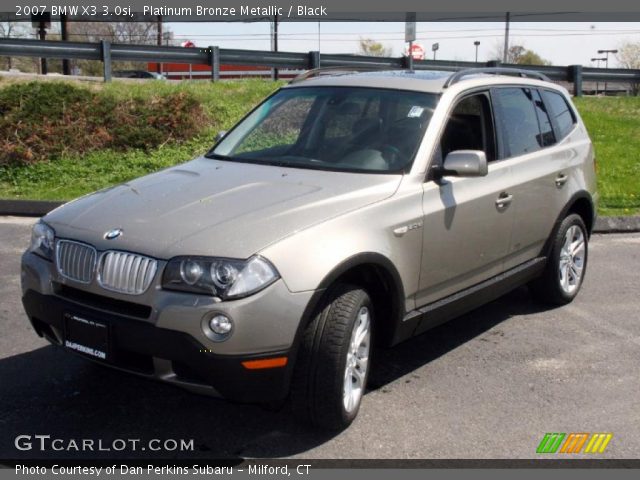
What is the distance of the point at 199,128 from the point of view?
1262 centimetres

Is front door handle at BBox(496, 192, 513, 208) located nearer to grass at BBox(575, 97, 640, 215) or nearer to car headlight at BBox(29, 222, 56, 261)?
car headlight at BBox(29, 222, 56, 261)

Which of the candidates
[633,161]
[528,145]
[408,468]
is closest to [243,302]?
[408,468]

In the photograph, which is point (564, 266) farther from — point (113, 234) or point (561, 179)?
point (113, 234)

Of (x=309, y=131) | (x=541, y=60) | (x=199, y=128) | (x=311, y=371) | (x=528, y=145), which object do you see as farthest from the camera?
(x=541, y=60)

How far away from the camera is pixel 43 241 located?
4.37 meters

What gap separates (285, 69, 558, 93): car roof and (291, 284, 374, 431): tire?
1772mm

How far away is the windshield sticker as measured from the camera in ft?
16.9

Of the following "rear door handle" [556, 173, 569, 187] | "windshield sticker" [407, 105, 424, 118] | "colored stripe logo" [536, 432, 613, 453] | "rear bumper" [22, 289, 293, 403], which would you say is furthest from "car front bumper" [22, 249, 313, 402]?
"rear door handle" [556, 173, 569, 187]

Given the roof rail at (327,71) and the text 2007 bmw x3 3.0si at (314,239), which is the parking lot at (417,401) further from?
the roof rail at (327,71)

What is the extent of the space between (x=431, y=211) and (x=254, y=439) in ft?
5.40

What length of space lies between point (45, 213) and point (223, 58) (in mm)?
8423

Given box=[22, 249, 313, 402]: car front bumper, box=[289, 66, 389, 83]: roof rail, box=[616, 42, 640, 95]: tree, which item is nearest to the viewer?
box=[22, 249, 313, 402]: car front bumper

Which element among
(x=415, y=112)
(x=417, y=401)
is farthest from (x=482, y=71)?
(x=417, y=401)

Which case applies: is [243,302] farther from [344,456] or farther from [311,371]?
[344,456]
